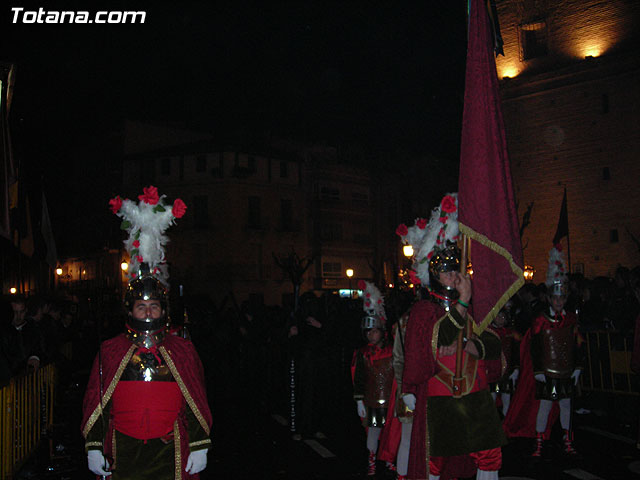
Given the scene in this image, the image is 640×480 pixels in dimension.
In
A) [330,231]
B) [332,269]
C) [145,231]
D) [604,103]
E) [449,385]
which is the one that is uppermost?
[604,103]

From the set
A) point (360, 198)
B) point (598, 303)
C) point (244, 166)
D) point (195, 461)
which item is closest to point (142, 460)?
point (195, 461)

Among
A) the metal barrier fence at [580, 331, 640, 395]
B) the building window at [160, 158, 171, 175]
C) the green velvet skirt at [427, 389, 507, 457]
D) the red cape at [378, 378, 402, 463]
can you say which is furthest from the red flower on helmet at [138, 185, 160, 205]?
the building window at [160, 158, 171, 175]

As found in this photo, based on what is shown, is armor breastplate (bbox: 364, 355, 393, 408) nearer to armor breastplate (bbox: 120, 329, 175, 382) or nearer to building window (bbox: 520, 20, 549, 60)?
armor breastplate (bbox: 120, 329, 175, 382)

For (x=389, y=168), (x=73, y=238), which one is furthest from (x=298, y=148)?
(x=73, y=238)

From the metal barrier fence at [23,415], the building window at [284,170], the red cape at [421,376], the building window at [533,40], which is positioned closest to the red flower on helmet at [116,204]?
the metal barrier fence at [23,415]

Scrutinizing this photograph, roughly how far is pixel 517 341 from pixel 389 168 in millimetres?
43958

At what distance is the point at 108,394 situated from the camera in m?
4.82

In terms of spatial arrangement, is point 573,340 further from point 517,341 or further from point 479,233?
point 479,233

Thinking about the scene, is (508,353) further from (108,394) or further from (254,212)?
(254,212)

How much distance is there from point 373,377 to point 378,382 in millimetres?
93

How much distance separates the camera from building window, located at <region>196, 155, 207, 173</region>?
43500mm

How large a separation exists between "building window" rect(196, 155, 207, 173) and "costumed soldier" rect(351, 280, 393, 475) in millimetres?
36490

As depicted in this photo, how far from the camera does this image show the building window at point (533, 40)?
104 ft

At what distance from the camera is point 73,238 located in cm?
5050
